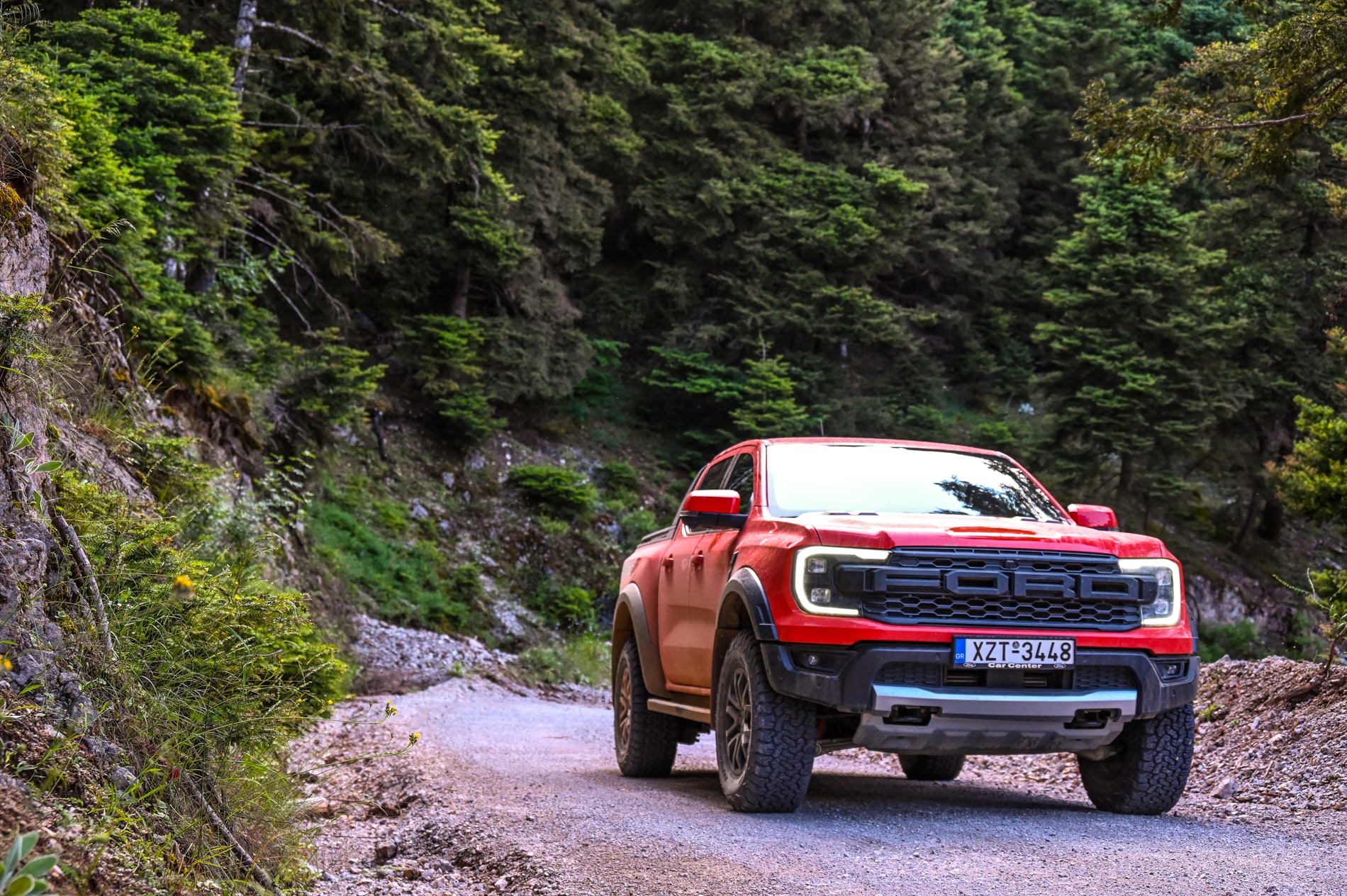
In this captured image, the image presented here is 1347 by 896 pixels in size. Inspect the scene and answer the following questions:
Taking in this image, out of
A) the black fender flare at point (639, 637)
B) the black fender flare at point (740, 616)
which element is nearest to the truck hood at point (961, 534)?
the black fender flare at point (740, 616)

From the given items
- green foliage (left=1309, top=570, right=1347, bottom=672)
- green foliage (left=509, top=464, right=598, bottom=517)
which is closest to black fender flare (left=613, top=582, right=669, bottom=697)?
green foliage (left=1309, top=570, right=1347, bottom=672)

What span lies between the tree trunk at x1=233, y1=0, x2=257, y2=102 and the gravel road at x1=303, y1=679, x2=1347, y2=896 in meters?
12.5

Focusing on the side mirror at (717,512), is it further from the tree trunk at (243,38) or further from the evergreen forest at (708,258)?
the tree trunk at (243,38)

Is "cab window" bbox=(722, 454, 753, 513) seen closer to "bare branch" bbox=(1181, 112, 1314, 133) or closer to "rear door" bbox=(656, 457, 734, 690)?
"rear door" bbox=(656, 457, 734, 690)

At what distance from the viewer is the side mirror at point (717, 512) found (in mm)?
6727

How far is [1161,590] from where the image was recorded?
6.38 m

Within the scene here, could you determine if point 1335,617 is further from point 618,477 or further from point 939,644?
point 618,477

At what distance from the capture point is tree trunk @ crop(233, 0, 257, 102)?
17.7 metres

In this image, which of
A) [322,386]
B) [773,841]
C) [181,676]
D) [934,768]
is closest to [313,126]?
[322,386]

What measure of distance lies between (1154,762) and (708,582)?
2.59m

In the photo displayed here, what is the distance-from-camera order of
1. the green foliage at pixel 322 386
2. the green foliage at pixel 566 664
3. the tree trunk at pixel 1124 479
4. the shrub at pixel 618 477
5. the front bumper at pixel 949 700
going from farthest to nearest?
the tree trunk at pixel 1124 479 < the shrub at pixel 618 477 < the green foliage at pixel 566 664 < the green foliage at pixel 322 386 < the front bumper at pixel 949 700

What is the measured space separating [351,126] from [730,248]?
1584 cm

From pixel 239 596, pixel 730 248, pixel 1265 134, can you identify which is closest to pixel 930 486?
pixel 239 596

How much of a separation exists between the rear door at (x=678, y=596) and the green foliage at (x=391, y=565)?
13.5 m
